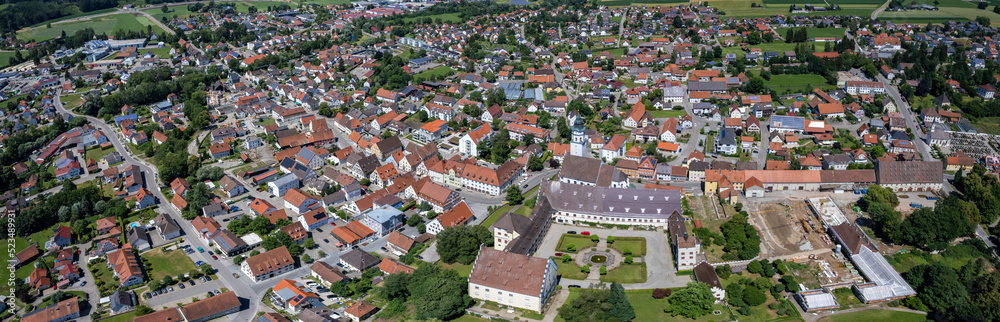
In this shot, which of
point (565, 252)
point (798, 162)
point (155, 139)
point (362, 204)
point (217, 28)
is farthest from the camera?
point (217, 28)

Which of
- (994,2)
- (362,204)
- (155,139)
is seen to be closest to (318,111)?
(155,139)

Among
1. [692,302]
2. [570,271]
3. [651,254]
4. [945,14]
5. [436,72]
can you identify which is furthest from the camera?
[945,14]

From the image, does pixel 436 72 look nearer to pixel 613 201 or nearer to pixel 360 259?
pixel 613 201

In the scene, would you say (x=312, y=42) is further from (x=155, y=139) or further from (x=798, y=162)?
(x=798, y=162)

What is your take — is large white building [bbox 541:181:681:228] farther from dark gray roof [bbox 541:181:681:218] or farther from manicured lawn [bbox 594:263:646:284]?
manicured lawn [bbox 594:263:646:284]

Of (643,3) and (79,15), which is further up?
(79,15)

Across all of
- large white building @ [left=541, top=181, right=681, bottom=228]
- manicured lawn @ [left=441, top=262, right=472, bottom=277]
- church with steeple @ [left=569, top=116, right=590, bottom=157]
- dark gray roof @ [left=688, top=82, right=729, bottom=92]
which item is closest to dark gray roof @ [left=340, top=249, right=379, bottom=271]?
manicured lawn @ [left=441, top=262, right=472, bottom=277]

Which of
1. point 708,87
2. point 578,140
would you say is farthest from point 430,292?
point 708,87

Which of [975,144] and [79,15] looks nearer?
[975,144]
